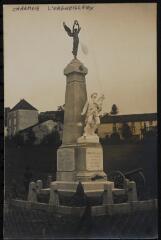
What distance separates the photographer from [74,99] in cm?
636

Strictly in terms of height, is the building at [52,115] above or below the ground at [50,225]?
above

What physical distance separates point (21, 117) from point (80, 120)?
2.62ft

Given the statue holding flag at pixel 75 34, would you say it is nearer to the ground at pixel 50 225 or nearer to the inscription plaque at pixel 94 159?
the inscription plaque at pixel 94 159

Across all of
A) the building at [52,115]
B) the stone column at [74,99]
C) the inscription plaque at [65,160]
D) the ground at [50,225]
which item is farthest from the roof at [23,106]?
the ground at [50,225]

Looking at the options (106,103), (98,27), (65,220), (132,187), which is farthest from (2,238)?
(98,27)

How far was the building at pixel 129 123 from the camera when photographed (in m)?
6.39

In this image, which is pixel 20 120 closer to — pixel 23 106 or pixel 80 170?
pixel 23 106

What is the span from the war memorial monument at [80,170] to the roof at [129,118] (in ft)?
0.40

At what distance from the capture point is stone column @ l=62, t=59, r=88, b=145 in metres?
6.36

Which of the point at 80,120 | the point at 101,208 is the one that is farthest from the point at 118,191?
the point at 80,120

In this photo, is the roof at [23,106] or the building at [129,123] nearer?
the roof at [23,106]

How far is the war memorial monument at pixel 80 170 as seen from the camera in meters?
6.31
